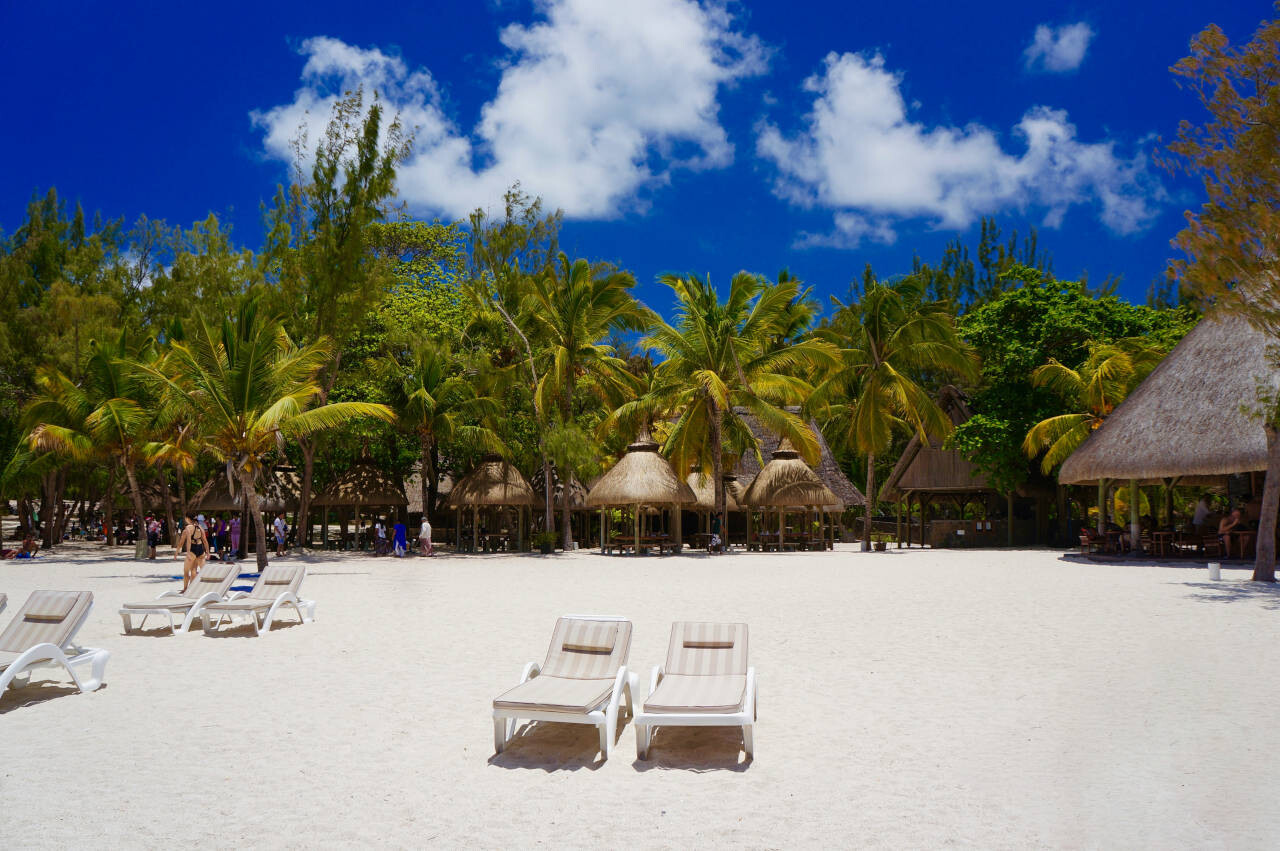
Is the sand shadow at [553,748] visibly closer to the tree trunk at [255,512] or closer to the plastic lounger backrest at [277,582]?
the plastic lounger backrest at [277,582]

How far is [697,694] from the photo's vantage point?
5.77 m

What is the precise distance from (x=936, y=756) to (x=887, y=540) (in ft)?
107

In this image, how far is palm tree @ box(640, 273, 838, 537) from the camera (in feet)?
84.7

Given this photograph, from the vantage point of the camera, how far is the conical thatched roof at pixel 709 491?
2988 cm

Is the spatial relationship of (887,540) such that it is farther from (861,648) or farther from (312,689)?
(312,689)

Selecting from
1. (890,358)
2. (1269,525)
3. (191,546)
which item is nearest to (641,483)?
(890,358)

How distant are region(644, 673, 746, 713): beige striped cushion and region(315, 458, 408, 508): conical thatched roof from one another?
947 inches

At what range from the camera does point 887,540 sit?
3694cm

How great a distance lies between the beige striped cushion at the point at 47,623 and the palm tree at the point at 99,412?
17.4 meters

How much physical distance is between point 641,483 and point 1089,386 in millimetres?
12545

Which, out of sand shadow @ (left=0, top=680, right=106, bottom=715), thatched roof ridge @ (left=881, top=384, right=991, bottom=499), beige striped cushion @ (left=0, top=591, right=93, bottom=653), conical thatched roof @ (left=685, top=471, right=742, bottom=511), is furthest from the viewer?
thatched roof ridge @ (left=881, top=384, right=991, bottom=499)

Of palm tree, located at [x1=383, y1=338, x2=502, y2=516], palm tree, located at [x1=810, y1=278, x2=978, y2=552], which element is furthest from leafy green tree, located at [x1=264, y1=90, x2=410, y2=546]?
palm tree, located at [x1=810, y1=278, x2=978, y2=552]

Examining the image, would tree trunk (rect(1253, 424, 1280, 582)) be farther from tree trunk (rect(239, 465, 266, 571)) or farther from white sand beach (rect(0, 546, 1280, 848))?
tree trunk (rect(239, 465, 266, 571))

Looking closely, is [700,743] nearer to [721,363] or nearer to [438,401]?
[721,363]
